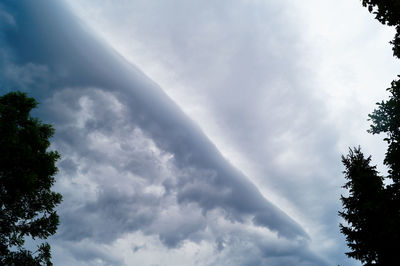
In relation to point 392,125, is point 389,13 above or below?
above

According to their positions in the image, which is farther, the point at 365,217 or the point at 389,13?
the point at 365,217

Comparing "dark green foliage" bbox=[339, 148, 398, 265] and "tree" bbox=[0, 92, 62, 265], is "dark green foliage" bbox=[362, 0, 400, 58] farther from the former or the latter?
"tree" bbox=[0, 92, 62, 265]

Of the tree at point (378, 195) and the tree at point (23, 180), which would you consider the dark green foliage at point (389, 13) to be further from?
the tree at point (23, 180)

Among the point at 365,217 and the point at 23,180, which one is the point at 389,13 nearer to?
the point at 365,217

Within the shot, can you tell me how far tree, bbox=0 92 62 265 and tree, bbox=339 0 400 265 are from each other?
717 inches

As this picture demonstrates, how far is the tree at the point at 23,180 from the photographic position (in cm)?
1118

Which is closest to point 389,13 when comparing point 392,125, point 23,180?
point 392,125

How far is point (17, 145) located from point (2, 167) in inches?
54.7

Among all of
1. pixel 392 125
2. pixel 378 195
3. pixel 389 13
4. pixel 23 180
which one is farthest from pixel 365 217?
pixel 23 180

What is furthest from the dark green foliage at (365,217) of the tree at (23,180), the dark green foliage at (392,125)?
the tree at (23,180)

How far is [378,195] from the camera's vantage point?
14.0m

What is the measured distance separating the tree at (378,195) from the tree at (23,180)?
18.2 metres

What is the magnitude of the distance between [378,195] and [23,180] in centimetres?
2180

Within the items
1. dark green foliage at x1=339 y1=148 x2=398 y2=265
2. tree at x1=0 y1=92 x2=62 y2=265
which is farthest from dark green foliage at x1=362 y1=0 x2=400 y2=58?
tree at x1=0 y1=92 x2=62 y2=265
